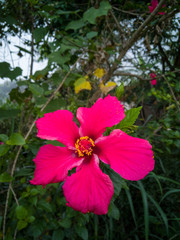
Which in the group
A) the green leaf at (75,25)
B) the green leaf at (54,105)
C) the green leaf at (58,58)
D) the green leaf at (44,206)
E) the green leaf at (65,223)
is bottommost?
the green leaf at (65,223)

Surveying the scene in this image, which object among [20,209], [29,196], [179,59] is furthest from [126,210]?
[179,59]

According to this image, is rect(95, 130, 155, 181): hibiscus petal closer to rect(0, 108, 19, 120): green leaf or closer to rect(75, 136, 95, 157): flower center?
rect(75, 136, 95, 157): flower center

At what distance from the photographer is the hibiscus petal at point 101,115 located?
0.45 m

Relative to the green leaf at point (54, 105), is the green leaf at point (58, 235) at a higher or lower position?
lower

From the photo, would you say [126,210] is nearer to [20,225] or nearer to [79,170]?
[20,225]

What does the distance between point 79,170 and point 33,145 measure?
443 mm

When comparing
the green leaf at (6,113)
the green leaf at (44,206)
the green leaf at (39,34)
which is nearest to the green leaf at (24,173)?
the green leaf at (44,206)

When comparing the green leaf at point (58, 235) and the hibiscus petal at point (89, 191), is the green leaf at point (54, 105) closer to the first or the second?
the hibiscus petal at point (89, 191)

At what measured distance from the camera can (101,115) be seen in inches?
18.9

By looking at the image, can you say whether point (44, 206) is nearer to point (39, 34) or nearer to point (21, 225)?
point (21, 225)

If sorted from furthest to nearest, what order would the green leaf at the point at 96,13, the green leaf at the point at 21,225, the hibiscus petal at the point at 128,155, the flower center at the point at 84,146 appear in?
the green leaf at the point at 96,13, the green leaf at the point at 21,225, the flower center at the point at 84,146, the hibiscus petal at the point at 128,155

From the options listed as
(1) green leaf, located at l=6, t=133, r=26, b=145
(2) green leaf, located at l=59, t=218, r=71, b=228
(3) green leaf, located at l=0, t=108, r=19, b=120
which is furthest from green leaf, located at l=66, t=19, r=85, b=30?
(2) green leaf, located at l=59, t=218, r=71, b=228

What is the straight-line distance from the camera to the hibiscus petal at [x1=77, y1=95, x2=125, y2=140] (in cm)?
45

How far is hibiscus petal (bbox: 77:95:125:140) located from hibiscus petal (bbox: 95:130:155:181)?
0.13 ft
